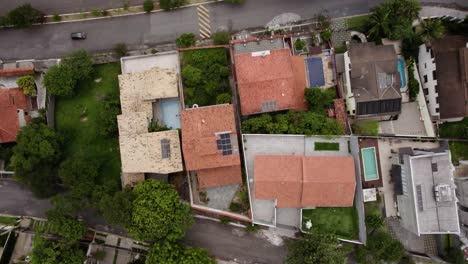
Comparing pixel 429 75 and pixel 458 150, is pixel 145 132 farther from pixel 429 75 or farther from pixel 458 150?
pixel 458 150

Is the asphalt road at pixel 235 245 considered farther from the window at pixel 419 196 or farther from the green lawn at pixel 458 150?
the green lawn at pixel 458 150

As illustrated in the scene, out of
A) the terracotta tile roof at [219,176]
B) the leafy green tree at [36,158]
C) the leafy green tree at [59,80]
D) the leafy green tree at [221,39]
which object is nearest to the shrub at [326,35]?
the leafy green tree at [221,39]

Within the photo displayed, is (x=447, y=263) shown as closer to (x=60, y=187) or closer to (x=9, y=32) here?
(x=60, y=187)

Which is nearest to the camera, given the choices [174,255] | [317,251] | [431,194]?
[317,251]

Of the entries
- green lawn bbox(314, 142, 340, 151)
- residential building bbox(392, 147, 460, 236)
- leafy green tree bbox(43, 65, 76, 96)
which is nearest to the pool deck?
green lawn bbox(314, 142, 340, 151)

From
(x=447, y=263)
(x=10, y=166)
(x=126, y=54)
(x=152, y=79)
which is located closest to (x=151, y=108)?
(x=152, y=79)

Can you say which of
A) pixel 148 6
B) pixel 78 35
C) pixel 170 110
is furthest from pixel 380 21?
pixel 78 35
